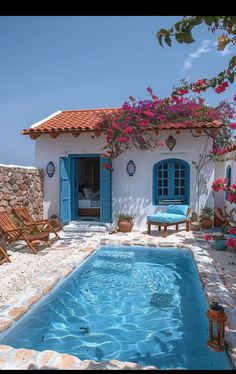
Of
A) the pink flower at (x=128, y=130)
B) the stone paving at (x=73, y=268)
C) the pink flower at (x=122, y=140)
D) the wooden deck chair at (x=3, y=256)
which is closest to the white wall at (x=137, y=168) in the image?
the pink flower at (x=122, y=140)

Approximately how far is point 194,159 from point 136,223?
313 cm

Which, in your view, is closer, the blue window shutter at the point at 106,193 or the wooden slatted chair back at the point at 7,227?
the wooden slatted chair back at the point at 7,227

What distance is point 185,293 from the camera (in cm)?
550

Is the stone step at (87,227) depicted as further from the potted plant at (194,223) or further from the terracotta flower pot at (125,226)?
the potted plant at (194,223)

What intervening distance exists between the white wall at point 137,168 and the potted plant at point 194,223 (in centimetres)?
37

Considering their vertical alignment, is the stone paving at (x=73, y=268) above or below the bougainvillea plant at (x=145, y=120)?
below

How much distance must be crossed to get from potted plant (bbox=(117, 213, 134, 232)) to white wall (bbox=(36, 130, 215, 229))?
590 mm

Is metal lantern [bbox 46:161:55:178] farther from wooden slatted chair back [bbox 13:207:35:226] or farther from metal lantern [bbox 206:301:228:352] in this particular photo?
metal lantern [bbox 206:301:228:352]

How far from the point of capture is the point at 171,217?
9.25 meters

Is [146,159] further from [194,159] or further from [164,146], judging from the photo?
[194,159]

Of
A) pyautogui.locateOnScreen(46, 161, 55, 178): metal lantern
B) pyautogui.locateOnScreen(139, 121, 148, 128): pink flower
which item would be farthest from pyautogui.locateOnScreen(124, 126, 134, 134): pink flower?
pyautogui.locateOnScreen(46, 161, 55, 178): metal lantern

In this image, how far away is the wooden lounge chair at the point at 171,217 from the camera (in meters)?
9.24

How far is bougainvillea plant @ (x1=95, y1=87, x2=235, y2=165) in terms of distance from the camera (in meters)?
10.2

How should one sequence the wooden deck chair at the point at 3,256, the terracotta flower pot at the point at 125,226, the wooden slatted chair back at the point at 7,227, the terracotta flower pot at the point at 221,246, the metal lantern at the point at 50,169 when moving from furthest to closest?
1. the metal lantern at the point at 50,169
2. the terracotta flower pot at the point at 125,226
3. the terracotta flower pot at the point at 221,246
4. the wooden slatted chair back at the point at 7,227
5. the wooden deck chair at the point at 3,256
